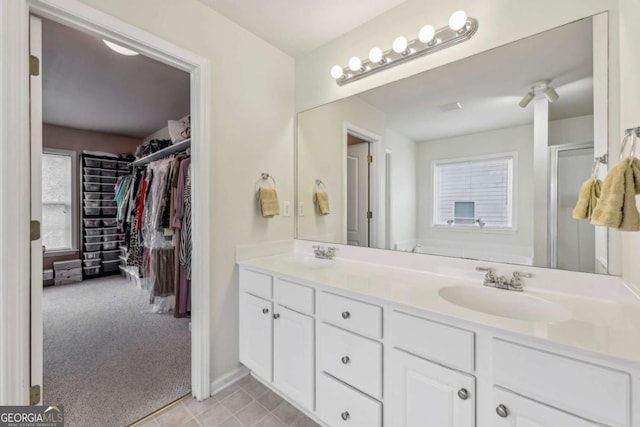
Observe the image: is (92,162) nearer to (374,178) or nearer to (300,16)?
(300,16)

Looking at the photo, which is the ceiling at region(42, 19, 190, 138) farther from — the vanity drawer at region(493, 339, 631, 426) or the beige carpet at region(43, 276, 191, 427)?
the vanity drawer at region(493, 339, 631, 426)

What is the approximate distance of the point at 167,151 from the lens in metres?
3.17

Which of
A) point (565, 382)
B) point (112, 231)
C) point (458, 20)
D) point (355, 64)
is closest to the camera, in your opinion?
point (565, 382)

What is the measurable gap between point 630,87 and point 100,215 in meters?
5.95

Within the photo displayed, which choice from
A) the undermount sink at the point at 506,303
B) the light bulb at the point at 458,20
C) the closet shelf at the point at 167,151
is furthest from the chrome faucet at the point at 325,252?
the closet shelf at the point at 167,151

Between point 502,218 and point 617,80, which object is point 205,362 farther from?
point 617,80

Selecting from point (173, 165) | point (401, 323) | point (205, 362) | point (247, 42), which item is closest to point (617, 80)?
point (401, 323)

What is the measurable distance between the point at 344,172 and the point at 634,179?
148 centimetres

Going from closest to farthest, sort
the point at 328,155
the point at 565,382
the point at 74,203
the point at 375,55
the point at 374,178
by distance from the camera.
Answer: the point at 565,382 → the point at 375,55 → the point at 374,178 → the point at 328,155 → the point at 74,203

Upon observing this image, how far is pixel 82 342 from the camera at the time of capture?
2.34 meters

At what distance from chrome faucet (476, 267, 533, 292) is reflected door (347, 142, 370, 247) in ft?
2.51

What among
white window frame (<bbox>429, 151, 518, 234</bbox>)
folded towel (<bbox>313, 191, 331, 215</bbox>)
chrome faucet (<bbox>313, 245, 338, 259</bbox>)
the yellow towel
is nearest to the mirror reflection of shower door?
white window frame (<bbox>429, 151, 518, 234</bbox>)

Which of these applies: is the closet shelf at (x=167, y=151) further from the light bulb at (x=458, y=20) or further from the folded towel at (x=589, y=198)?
the folded towel at (x=589, y=198)

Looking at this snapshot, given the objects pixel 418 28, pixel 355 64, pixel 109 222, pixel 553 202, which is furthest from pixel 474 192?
pixel 109 222
